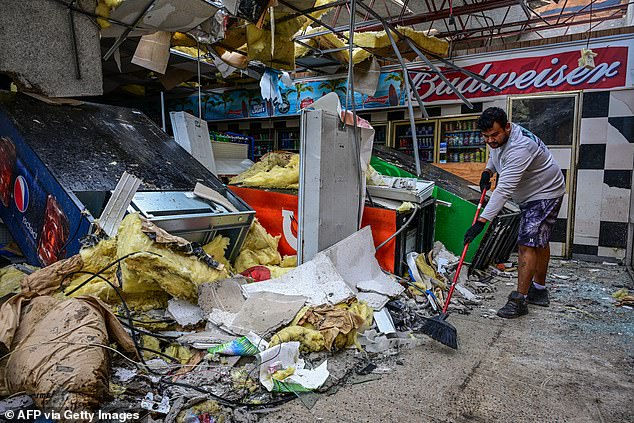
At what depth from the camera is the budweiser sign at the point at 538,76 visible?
536 cm

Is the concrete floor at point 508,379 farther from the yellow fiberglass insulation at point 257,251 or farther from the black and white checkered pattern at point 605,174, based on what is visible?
the black and white checkered pattern at point 605,174

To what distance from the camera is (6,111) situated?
299 centimetres

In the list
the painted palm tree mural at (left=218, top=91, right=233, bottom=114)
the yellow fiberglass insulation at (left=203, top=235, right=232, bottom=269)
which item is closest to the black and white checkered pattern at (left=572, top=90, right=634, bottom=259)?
the yellow fiberglass insulation at (left=203, top=235, right=232, bottom=269)

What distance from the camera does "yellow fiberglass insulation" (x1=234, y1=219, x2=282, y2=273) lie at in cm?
354

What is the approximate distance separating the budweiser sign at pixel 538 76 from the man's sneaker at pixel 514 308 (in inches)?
151

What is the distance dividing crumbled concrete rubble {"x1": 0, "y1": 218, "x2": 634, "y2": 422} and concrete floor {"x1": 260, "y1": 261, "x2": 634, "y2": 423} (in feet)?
0.39

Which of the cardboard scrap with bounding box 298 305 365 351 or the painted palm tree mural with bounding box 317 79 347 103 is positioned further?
the painted palm tree mural with bounding box 317 79 347 103

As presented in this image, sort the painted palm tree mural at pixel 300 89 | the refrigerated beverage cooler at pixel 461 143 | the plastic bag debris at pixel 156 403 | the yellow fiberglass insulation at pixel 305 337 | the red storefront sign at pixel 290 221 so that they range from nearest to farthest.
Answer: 1. the plastic bag debris at pixel 156 403
2. the yellow fiberglass insulation at pixel 305 337
3. the red storefront sign at pixel 290 221
4. the refrigerated beverage cooler at pixel 461 143
5. the painted palm tree mural at pixel 300 89

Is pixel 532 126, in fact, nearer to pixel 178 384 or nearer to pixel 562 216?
pixel 562 216

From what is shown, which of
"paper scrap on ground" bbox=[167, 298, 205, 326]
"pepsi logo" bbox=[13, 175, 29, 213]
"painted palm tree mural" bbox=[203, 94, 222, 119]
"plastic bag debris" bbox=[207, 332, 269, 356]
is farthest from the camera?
"painted palm tree mural" bbox=[203, 94, 222, 119]

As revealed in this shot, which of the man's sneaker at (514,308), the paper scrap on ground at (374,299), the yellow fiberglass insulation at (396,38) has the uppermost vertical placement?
the yellow fiberglass insulation at (396,38)

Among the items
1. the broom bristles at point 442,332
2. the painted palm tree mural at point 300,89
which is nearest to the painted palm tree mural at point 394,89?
the painted palm tree mural at point 300,89

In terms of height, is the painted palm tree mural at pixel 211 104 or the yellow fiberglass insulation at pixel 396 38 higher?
the yellow fiberglass insulation at pixel 396 38

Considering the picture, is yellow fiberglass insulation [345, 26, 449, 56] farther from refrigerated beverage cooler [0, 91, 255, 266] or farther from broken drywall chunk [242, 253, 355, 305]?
broken drywall chunk [242, 253, 355, 305]
